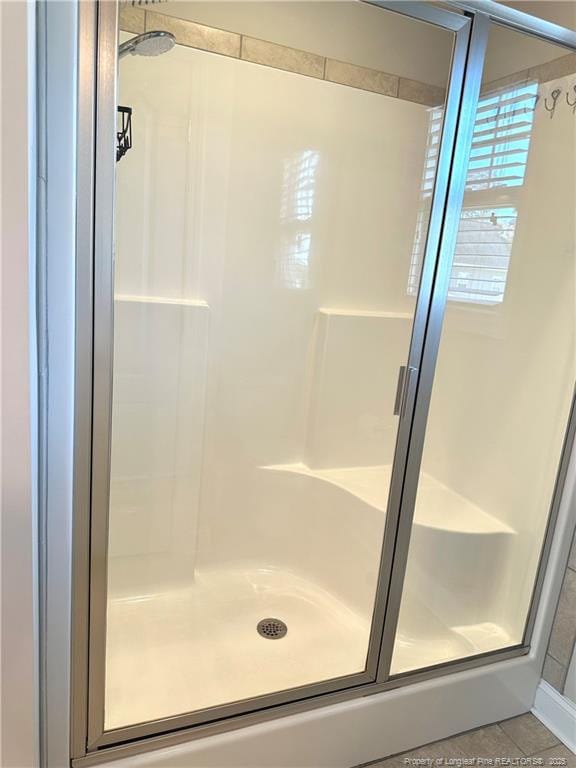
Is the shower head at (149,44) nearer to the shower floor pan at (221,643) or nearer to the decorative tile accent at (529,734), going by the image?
the shower floor pan at (221,643)

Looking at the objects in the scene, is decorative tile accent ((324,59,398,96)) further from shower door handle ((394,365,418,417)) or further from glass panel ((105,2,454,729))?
shower door handle ((394,365,418,417))

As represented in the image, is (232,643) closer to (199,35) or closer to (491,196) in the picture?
(491,196)

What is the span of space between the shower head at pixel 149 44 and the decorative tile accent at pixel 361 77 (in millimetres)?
638

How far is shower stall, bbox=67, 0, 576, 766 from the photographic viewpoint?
59.6 inches

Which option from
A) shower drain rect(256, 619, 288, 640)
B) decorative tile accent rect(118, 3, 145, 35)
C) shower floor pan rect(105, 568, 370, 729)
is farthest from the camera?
shower drain rect(256, 619, 288, 640)

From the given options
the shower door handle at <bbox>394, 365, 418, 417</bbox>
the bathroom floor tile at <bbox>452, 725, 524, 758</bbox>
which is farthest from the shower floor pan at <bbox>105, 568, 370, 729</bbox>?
the shower door handle at <bbox>394, 365, 418, 417</bbox>

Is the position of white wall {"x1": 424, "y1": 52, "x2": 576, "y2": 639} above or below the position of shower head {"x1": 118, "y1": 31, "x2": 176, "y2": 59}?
below

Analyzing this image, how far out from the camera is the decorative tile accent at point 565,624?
173 centimetres

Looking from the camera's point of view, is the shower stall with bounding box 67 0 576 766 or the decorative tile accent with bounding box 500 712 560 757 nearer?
the shower stall with bounding box 67 0 576 766

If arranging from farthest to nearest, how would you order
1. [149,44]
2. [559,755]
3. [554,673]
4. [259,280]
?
[259,280] < [554,673] < [559,755] < [149,44]

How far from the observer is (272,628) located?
6.38ft

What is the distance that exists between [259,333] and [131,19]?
1063 millimetres

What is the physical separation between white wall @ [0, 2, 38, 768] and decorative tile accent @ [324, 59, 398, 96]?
1350 millimetres

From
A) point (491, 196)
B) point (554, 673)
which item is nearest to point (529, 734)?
point (554, 673)
